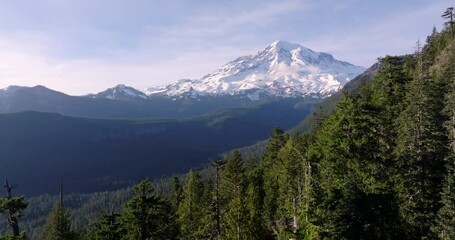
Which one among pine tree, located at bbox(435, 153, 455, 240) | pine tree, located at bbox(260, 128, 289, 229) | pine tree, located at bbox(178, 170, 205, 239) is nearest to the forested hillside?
pine tree, located at bbox(435, 153, 455, 240)

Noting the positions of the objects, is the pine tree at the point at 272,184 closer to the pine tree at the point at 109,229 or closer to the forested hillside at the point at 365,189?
the forested hillside at the point at 365,189

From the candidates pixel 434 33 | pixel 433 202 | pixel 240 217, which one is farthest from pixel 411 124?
pixel 434 33

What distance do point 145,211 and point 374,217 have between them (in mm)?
22443

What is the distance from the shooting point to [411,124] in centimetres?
3791

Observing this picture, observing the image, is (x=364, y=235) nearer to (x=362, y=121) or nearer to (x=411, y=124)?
(x=362, y=121)

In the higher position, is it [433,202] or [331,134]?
[331,134]

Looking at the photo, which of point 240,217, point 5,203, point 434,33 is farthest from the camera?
point 434,33

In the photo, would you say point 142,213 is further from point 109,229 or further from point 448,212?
point 448,212

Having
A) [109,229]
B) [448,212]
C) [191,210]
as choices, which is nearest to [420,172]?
[448,212]

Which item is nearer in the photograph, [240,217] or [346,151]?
[346,151]

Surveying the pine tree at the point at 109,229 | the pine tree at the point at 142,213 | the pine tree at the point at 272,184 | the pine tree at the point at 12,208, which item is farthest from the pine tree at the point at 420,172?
the pine tree at the point at 12,208

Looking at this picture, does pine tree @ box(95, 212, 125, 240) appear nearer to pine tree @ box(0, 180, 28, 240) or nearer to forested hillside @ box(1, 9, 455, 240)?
forested hillside @ box(1, 9, 455, 240)

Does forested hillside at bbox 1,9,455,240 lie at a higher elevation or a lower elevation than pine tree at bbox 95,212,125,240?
higher

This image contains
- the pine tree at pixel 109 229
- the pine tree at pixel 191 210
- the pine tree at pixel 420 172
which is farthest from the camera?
the pine tree at pixel 191 210
